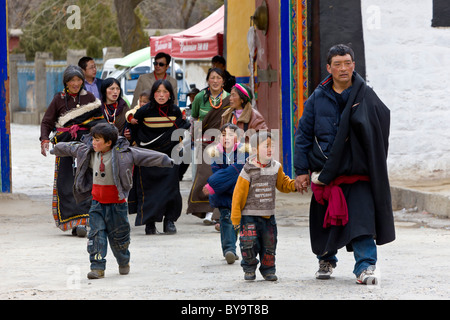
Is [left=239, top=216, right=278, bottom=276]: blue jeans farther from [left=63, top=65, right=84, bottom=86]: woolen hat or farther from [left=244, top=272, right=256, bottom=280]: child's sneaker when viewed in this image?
[left=63, top=65, right=84, bottom=86]: woolen hat

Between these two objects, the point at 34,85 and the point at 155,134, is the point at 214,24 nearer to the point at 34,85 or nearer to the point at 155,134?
the point at 155,134

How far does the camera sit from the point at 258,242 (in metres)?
6.54

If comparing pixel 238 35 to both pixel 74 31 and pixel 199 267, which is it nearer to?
pixel 199 267

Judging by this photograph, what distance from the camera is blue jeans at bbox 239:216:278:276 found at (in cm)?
648

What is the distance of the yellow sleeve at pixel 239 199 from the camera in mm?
6465

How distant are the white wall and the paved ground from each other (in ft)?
4.67

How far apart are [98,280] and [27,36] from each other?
32750 mm

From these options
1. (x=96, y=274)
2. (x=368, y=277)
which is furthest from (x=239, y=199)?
(x=96, y=274)

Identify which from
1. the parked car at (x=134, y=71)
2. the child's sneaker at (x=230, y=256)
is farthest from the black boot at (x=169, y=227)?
the parked car at (x=134, y=71)

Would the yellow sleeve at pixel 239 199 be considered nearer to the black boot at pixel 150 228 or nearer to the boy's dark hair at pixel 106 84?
the black boot at pixel 150 228

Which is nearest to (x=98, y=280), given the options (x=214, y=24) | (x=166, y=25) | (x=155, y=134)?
(x=155, y=134)

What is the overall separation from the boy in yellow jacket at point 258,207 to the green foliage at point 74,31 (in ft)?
90.5

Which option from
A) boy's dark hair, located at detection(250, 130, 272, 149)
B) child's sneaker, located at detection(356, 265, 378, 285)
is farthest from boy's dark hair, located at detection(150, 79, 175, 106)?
child's sneaker, located at detection(356, 265, 378, 285)

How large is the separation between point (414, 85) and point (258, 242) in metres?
6.27
